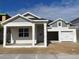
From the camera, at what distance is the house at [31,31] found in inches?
957

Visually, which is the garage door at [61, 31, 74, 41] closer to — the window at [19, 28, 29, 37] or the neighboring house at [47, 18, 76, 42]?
the neighboring house at [47, 18, 76, 42]

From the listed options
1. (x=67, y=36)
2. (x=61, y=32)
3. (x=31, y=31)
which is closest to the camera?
(x=31, y=31)

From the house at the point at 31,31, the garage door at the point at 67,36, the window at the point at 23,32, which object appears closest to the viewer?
the house at the point at 31,31

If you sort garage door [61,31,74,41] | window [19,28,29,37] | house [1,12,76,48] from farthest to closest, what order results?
garage door [61,31,74,41] < window [19,28,29,37] < house [1,12,76,48]

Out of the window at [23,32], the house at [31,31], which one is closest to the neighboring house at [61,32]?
the house at [31,31]

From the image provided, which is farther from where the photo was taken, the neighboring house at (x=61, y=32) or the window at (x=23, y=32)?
the neighboring house at (x=61, y=32)

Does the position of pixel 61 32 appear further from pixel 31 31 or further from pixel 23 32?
pixel 23 32

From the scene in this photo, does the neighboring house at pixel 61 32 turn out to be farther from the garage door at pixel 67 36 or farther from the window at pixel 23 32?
the window at pixel 23 32

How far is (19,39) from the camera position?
2855 cm

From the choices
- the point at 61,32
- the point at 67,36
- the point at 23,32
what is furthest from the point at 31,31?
the point at 67,36

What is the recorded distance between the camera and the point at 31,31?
28500 mm

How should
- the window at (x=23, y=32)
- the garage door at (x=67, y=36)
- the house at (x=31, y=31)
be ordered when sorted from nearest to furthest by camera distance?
the house at (x=31, y=31) < the window at (x=23, y=32) < the garage door at (x=67, y=36)

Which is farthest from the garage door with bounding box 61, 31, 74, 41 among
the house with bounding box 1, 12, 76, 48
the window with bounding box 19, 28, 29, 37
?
the window with bounding box 19, 28, 29, 37

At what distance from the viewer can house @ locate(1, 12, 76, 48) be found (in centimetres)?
2430
